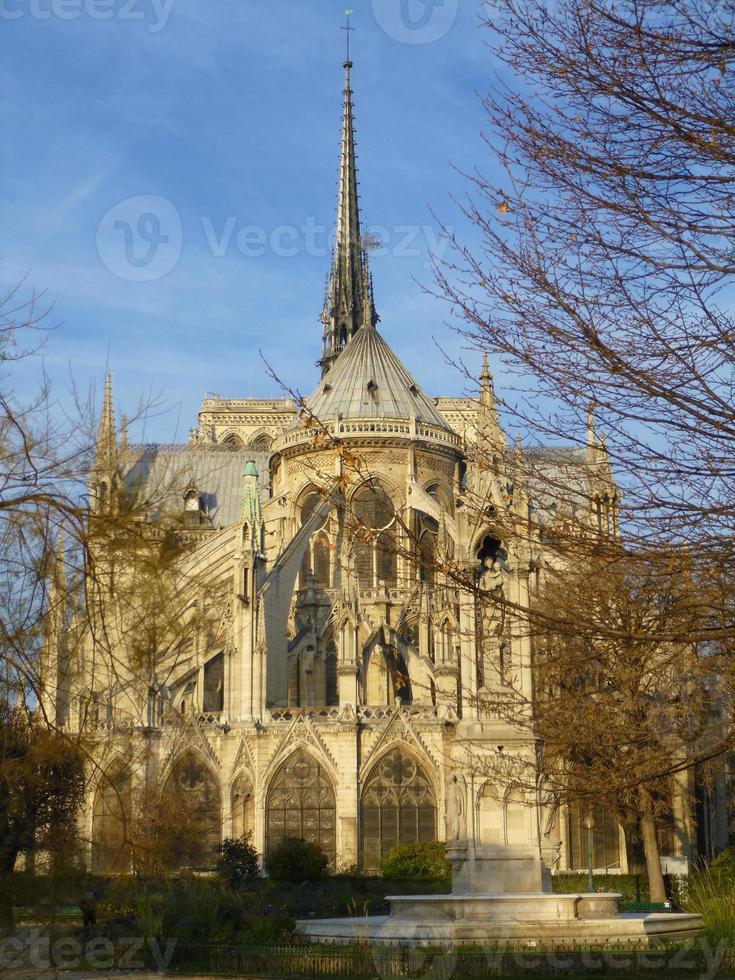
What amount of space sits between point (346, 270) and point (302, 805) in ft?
177

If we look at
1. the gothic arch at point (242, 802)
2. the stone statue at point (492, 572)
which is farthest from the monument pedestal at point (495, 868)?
the gothic arch at point (242, 802)

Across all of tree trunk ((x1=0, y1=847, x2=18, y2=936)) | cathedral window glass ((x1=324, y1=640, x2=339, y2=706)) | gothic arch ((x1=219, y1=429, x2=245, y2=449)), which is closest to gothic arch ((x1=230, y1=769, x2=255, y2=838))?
cathedral window glass ((x1=324, y1=640, x2=339, y2=706))

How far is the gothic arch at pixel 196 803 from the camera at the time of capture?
39969mm

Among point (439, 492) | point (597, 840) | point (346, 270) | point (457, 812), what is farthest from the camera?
point (346, 270)

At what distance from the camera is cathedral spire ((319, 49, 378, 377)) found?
9306cm

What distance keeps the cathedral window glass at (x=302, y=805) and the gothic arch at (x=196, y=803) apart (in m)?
1.71

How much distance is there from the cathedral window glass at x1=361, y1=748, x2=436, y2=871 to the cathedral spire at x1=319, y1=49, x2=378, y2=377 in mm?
47741

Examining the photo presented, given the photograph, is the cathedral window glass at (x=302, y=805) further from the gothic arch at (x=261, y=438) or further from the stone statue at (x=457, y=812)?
the gothic arch at (x=261, y=438)

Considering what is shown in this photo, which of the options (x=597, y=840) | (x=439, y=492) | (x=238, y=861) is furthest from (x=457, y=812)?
(x=439, y=492)

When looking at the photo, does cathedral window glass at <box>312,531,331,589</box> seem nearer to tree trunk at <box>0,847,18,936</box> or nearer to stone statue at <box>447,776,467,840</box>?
stone statue at <box>447,776,467,840</box>

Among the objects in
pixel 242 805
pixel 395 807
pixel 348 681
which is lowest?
pixel 395 807

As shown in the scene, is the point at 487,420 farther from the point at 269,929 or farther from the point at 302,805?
the point at 302,805

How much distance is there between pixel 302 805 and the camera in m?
46.2

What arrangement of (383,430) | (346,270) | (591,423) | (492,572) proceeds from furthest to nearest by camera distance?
1. (346,270)
2. (383,430)
3. (492,572)
4. (591,423)
